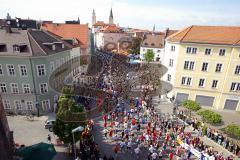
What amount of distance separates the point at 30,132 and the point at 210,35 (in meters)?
30.1

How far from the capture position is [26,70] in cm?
2692

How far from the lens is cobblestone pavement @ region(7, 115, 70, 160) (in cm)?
2116

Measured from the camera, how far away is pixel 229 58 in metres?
30.9

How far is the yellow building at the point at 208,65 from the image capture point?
31031 mm

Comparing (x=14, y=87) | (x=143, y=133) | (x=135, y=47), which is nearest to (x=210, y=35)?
(x=143, y=133)

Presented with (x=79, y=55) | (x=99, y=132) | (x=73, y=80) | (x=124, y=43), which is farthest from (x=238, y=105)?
(x=124, y=43)

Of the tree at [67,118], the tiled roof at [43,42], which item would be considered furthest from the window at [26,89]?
the tree at [67,118]

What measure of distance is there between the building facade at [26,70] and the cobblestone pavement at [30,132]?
80.2 inches

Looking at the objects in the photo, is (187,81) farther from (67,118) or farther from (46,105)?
(46,105)

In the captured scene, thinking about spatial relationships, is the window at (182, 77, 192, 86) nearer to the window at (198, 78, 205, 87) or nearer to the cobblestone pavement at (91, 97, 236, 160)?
the window at (198, 78, 205, 87)

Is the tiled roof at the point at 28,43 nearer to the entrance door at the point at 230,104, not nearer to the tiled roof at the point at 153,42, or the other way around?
the entrance door at the point at 230,104

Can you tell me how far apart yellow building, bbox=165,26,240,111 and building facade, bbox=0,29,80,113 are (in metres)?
20.4

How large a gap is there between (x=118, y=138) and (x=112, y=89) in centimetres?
1463

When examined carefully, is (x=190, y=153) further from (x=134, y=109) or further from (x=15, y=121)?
(x=15, y=121)
